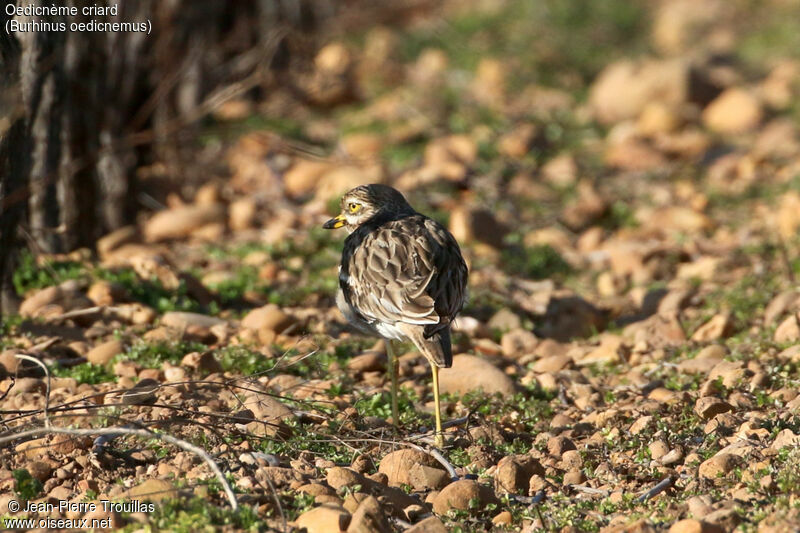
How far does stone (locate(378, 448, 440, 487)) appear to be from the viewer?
15.6 ft

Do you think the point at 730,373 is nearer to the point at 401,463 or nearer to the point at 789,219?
the point at 401,463

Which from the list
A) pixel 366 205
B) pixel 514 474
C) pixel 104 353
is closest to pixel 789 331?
pixel 514 474

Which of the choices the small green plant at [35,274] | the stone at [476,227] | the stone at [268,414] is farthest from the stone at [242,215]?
the stone at [268,414]

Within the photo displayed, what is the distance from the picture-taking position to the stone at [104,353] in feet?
19.8

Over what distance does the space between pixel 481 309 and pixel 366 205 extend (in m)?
1.41

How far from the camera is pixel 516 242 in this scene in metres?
8.82

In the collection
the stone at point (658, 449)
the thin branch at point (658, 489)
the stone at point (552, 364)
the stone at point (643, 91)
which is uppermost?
the stone at point (643, 91)

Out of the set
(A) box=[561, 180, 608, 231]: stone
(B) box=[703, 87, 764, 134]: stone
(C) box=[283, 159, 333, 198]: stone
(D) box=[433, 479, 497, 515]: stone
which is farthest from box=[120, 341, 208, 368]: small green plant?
(B) box=[703, 87, 764, 134]: stone

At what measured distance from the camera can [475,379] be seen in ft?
19.4

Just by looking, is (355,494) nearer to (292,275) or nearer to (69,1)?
(292,275)

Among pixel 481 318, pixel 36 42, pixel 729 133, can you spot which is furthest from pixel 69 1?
pixel 729 133

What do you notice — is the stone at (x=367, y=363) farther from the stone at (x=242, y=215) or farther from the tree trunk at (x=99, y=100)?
the stone at (x=242, y=215)

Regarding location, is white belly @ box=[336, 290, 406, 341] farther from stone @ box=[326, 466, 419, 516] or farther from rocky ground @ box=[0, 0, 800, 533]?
stone @ box=[326, 466, 419, 516]

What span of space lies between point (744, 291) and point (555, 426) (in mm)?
2752
